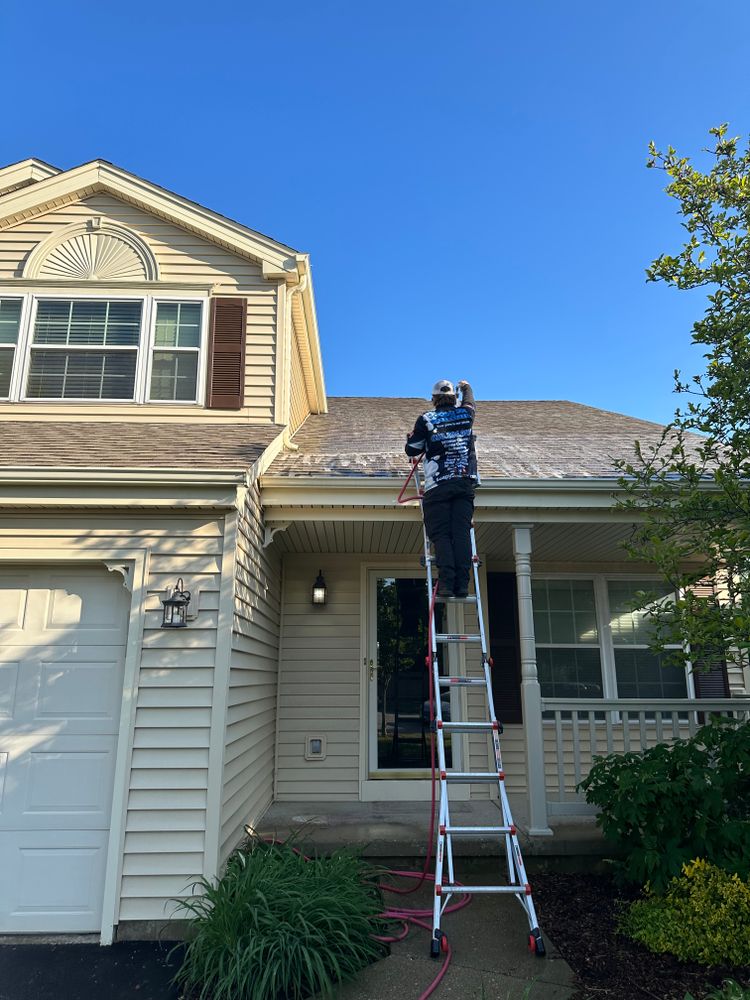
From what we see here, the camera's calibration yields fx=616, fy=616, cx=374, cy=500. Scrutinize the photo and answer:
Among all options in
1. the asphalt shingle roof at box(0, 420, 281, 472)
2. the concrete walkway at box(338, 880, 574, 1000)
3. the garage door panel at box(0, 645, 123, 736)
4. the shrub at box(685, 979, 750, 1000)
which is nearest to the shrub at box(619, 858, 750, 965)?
the shrub at box(685, 979, 750, 1000)

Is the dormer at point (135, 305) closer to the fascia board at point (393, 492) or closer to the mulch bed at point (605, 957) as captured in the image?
the fascia board at point (393, 492)

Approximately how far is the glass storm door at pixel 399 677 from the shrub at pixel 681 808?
2.38m

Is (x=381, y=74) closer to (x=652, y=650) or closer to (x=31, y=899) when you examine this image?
(x=652, y=650)

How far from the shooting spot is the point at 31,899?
374 cm

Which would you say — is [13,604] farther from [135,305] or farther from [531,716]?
[531,716]

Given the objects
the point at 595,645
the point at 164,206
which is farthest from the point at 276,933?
the point at 164,206

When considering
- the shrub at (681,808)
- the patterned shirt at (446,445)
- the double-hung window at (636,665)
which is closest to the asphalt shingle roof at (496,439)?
the patterned shirt at (446,445)

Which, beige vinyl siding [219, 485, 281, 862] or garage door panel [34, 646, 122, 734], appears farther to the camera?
beige vinyl siding [219, 485, 281, 862]

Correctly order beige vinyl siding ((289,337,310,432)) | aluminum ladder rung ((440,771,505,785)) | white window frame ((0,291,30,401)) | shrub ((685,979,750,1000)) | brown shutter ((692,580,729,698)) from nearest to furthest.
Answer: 1. shrub ((685,979,750,1000))
2. aluminum ladder rung ((440,771,505,785))
3. white window frame ((0,291,30,401))
4. brown shutter ((692,580,729,698))
5. beige vinyl siding ((289,337,310,432))

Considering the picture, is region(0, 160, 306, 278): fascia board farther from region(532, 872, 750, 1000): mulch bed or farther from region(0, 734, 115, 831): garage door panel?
region(532, 872, 750, 1000): mulch bed

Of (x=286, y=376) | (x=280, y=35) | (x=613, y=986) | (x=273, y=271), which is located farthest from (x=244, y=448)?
(x=280, y=35)

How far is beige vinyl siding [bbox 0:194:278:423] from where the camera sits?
598 centimetres

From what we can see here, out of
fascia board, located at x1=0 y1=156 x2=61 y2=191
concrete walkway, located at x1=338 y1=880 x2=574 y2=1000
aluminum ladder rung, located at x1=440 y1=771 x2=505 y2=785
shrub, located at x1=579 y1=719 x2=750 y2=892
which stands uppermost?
fascia board, located at x1=0 y1=156 x2=61 y2=191

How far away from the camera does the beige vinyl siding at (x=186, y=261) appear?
5.98 metres
